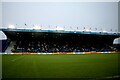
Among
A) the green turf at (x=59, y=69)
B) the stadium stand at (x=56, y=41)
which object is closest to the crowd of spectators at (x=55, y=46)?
the stadium stand at (x=56, y=41)

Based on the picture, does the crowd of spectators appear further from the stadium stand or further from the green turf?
the green turf

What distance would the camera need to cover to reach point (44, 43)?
61.2m

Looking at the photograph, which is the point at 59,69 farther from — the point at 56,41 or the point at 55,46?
the point at 56,41

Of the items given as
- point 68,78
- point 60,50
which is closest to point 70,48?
point 60,50

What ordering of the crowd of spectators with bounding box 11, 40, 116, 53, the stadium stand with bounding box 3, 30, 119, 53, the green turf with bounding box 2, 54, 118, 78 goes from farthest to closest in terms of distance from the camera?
the stadium stand with bounding box 3, 30, 119, 53 < the crowd of spectators with bounding box 11, 40, 116, 53 < the green turf with bounding box 2, 54, 118, 78

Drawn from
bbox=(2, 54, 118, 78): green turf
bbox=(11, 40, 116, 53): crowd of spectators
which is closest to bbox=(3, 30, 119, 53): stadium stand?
bbox=(11, 40, 116, 53): crowd of spectators

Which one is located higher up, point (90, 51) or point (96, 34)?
point (96, 34)

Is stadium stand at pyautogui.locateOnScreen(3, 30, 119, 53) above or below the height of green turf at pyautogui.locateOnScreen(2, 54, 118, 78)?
above

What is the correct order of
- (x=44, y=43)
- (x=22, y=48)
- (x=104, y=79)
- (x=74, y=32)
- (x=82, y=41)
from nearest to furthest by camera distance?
(x=104, y=79) < (x=22, y=48) < (x=74, y=32) < (x=44, y=43) < (x=82, y=41)

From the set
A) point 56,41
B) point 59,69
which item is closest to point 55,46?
point 56,41

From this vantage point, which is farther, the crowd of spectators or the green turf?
the crowd of spectators

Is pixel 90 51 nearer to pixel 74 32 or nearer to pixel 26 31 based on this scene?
pixel 74 32

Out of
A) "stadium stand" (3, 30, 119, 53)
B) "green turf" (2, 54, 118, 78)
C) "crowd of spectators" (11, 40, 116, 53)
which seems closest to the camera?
"green turf" (2, 54, 118, 78)

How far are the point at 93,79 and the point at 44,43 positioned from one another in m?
50.0
